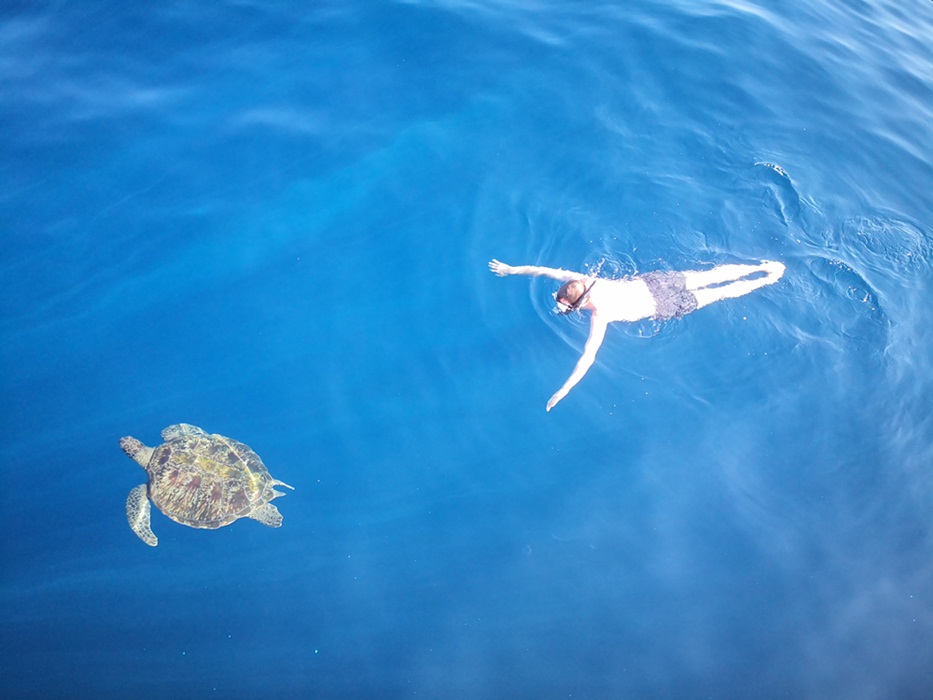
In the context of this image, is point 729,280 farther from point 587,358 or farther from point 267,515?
point 267,515

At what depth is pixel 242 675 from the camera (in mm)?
4586

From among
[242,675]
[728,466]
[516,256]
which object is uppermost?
[516,256]

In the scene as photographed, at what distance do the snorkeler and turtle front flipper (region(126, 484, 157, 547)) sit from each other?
11.0 feet

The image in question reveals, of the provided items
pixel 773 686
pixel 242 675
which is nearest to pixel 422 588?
pixel 242 675

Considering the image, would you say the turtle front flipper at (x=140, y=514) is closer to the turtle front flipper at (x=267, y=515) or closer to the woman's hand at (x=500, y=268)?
the turtle front flipper at (x=267, y=515)

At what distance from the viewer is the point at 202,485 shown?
4.95m

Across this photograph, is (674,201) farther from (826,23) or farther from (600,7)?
(826,23)

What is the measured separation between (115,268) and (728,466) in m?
6.70

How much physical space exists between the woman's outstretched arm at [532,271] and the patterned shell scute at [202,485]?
10.3 feet

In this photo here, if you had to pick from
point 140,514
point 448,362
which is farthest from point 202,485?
point 448,362

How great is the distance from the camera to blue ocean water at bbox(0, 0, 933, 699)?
4820 millimetres

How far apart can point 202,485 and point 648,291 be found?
4.66 meters

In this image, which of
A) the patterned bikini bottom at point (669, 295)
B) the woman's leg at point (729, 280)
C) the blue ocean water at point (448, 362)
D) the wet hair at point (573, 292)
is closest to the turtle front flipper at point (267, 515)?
the blue ocean water at point (448, 362)

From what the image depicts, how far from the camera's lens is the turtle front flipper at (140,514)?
16.2 ft
